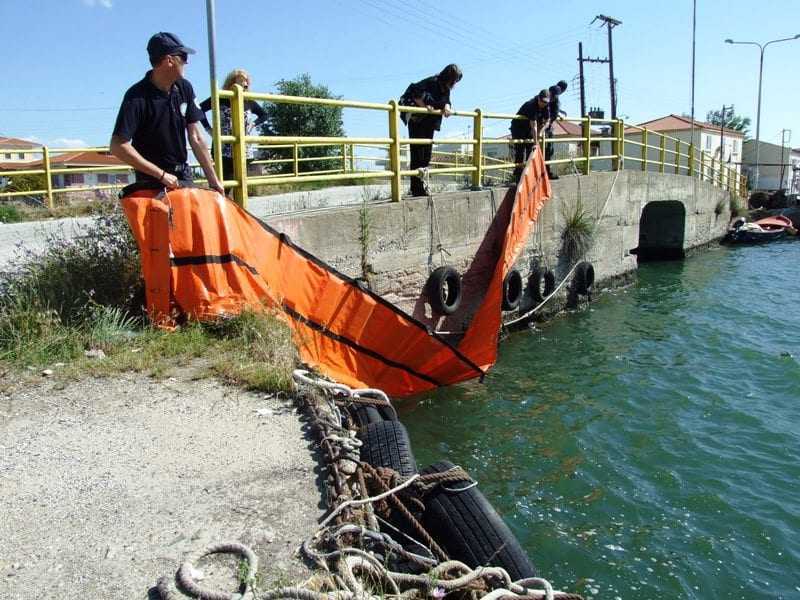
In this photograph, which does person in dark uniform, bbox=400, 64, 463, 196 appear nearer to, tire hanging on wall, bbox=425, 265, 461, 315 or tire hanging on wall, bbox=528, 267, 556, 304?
tire hanging on wall, bbox=425, 265, 461, 315

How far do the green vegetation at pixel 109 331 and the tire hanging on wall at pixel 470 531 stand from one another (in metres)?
1.57

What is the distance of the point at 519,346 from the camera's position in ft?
33.0

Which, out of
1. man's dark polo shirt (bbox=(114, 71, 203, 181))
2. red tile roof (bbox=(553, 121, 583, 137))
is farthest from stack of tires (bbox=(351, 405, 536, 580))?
red tile roof (bbox=(553, 121, 583, 137))

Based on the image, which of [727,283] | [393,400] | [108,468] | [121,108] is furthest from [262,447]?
[727,283]

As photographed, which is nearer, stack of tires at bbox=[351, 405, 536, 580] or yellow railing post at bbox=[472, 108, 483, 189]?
stack of tires at bbox=[351, 405, 536, 580]

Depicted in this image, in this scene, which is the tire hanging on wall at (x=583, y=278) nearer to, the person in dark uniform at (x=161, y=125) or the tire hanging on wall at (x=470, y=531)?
the person in dark uniform at (x=161, y=125)

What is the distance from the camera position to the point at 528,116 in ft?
36.3

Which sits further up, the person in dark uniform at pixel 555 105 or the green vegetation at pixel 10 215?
the person in dark uniform at pixel 555 105

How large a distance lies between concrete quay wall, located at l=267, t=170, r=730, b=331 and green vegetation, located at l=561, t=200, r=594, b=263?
0.09m

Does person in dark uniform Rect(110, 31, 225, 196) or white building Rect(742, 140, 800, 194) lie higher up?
white building Rect(742, 140, 800, 194)

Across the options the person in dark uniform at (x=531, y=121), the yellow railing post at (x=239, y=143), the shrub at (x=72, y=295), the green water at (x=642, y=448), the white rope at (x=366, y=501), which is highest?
the person in dark uniform at (x=531, y=121)

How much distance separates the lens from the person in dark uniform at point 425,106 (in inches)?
349

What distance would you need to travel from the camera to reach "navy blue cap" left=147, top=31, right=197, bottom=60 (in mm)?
5004

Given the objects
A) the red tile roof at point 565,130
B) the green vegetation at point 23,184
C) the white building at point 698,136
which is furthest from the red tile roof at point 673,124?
the green vegetation at point 23,184
